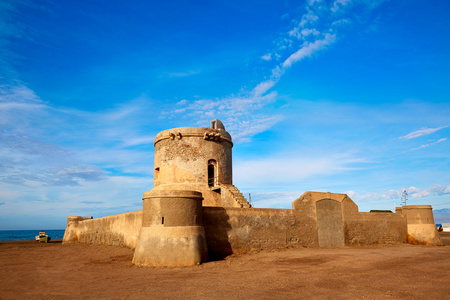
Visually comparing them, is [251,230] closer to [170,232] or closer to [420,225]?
[170,232]

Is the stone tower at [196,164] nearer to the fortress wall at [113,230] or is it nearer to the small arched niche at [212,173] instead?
the small arched niche at [212,173]

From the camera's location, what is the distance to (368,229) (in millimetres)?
17359

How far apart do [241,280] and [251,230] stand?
238 inches

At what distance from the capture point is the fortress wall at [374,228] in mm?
16797

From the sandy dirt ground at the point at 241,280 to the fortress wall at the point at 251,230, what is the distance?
63.7 inches

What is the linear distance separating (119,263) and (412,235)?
17.0 m

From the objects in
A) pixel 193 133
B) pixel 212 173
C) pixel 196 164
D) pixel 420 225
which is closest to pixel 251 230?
pixel 196 164

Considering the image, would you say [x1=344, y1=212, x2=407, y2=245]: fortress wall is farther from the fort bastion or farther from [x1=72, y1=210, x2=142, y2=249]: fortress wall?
[x1=72, y1=210, x2=142, y2=249]: fortress wall

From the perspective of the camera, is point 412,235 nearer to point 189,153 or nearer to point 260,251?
point 260,251

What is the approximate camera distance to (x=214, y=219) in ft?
41.3

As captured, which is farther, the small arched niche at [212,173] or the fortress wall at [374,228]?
the small arched niche at [212,173]

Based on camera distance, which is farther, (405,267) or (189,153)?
(189,153)

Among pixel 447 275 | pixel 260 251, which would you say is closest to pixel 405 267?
pixel 447 275

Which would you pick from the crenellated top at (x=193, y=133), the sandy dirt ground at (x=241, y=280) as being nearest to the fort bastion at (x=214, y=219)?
the crenellated top at (x=193, y=133)
